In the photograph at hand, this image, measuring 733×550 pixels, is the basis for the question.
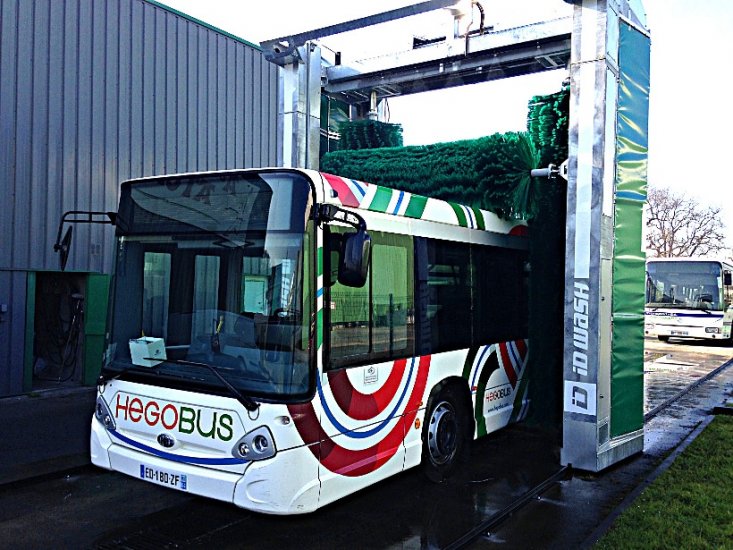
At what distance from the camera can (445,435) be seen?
648 centimetres

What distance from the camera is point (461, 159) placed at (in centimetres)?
792

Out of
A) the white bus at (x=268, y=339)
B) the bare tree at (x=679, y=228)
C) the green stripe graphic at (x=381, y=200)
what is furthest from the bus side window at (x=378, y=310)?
the bare tree at (x=679, y=228)

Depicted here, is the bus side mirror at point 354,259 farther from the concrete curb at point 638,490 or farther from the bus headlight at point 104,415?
the concrete curb at point 638,490

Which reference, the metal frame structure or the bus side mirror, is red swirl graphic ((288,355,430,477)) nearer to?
the bus side mirror

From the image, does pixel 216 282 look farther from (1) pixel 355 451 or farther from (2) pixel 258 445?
(1) pixel 355 451

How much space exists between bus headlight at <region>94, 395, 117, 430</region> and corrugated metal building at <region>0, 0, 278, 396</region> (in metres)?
5.91

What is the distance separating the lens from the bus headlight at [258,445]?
4488mm

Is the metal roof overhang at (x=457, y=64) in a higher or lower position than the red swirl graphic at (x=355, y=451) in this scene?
higher

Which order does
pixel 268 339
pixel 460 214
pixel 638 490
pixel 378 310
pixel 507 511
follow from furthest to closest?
pixel 460 214 → pixel 638 490 → pixel 507 511 → pixel 378 310 → pixel 268 339

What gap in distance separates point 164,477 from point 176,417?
1.39 ft

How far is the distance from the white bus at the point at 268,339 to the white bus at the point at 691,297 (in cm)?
1811

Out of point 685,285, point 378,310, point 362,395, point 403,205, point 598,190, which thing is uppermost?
point 598,190

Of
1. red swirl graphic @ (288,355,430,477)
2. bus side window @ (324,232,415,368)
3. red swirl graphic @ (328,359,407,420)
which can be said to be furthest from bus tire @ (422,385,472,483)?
bus side window @ (324,232,415,368)

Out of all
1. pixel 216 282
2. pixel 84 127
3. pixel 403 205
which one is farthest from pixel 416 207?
pixel 84 127
